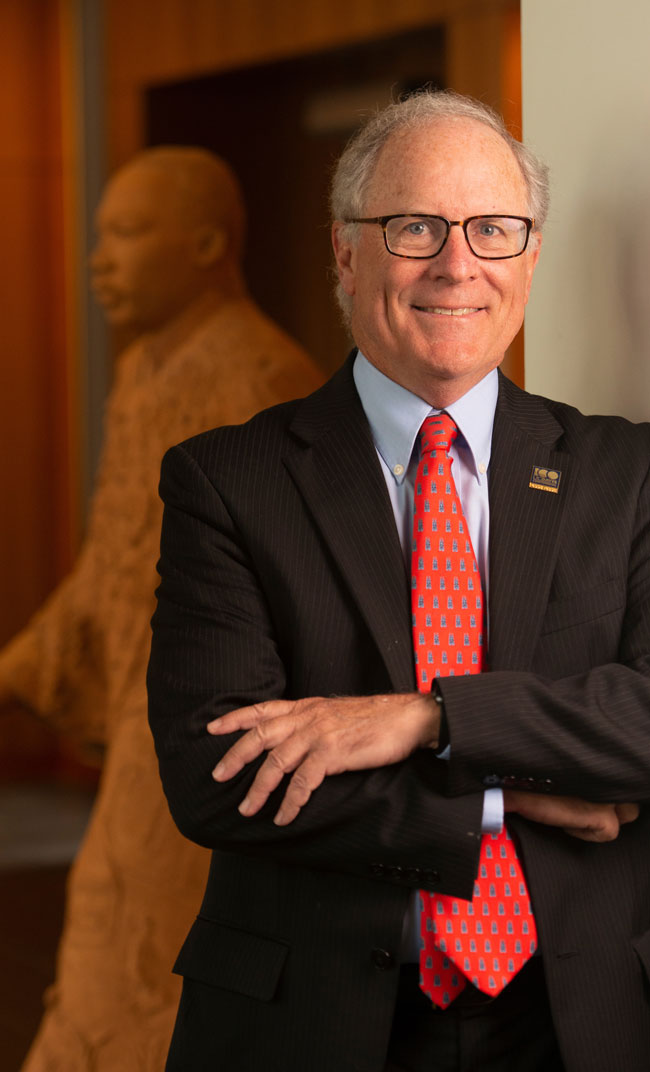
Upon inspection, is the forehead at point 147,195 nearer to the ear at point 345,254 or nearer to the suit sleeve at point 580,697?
the ear at point 345,254

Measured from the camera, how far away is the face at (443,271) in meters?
1.85

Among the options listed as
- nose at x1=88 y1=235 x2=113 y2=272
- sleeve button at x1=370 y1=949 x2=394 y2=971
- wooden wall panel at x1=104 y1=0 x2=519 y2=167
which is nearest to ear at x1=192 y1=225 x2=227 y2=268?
nose at x1=88 y1=235 x2=113 y2=272

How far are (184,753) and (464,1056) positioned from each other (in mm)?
507

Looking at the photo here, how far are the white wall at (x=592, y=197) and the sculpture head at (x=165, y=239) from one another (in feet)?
5.33

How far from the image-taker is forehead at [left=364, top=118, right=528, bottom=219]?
185 cm

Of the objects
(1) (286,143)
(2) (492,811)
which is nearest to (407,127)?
(2) (492,811)

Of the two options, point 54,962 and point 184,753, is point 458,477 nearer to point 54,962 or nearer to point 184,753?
point 184,753

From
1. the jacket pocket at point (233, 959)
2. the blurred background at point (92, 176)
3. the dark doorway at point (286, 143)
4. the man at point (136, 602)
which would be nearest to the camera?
the jacket pocket at point (233, 959)

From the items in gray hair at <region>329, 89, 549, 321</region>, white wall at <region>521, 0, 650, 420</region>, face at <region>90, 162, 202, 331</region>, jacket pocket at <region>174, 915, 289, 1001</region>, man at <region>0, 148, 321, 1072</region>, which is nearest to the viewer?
jacket pocket at <region>174, 915, 289, 1001</region>

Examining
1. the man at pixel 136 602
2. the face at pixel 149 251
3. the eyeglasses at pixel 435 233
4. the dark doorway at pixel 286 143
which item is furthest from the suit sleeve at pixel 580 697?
the dark doorway at pixel 286 143

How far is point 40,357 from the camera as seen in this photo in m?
7.27

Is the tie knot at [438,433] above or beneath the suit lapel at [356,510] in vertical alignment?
above

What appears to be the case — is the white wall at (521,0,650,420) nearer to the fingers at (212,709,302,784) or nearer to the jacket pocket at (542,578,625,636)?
the jacket pocket at (542,578,625,636)

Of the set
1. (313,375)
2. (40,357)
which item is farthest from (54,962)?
(40,357)
